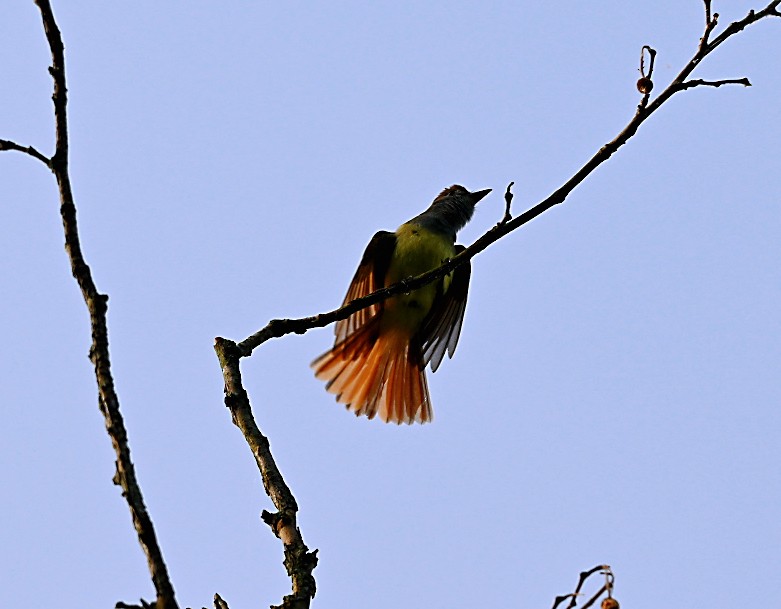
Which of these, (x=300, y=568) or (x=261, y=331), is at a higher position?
(x=261, y=331)

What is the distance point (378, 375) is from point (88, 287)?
5199mm

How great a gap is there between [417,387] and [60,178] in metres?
5.49

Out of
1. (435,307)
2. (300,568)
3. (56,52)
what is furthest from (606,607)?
(435,307)

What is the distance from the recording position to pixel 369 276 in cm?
744

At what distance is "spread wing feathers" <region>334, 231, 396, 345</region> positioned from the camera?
7.39 metres

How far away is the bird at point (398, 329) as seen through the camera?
7.30 metres

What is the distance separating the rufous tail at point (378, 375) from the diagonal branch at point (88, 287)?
461 cm

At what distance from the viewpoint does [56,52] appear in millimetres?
2561

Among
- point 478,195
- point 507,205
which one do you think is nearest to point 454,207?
point 478,195

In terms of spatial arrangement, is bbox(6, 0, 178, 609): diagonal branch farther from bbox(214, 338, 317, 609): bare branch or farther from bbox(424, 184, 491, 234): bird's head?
bbox(424, 184, 491, 234): bird's head

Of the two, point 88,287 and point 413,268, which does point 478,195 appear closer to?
point 413,268

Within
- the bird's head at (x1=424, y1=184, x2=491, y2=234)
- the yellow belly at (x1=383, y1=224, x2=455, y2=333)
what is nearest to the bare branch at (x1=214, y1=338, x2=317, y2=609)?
the yellow belly at (x1=383, y1=224, x2=455, y2=333)

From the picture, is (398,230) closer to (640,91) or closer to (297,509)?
(640,91)

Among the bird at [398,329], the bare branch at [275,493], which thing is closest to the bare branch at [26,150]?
the bare branch at [275,493]
